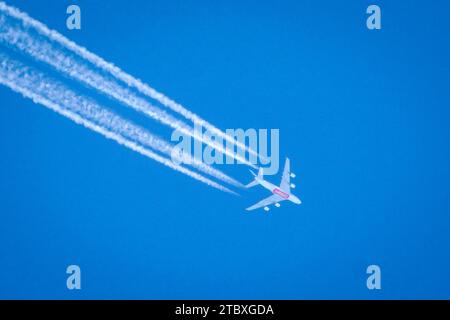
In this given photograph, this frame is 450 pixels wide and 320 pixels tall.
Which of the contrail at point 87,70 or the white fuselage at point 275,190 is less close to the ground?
the contrail at point 87,70

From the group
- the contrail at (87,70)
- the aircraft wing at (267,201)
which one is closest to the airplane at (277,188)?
the aircraft wing at (267,201)

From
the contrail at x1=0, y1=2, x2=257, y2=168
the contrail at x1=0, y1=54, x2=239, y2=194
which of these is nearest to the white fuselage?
the contrail at x1=0, y1=2, x2=257, y2=168

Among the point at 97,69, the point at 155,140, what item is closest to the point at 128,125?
the point at 155,140

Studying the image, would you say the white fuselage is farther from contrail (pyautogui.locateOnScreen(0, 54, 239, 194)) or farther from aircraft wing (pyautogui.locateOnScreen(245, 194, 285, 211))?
contrail (pyautogui.locateOnScreen(0, 54, 239, 194))

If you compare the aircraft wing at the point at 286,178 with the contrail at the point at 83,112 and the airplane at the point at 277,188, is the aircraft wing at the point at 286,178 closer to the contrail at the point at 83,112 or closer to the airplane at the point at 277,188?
the airplane at the point at 277,188
